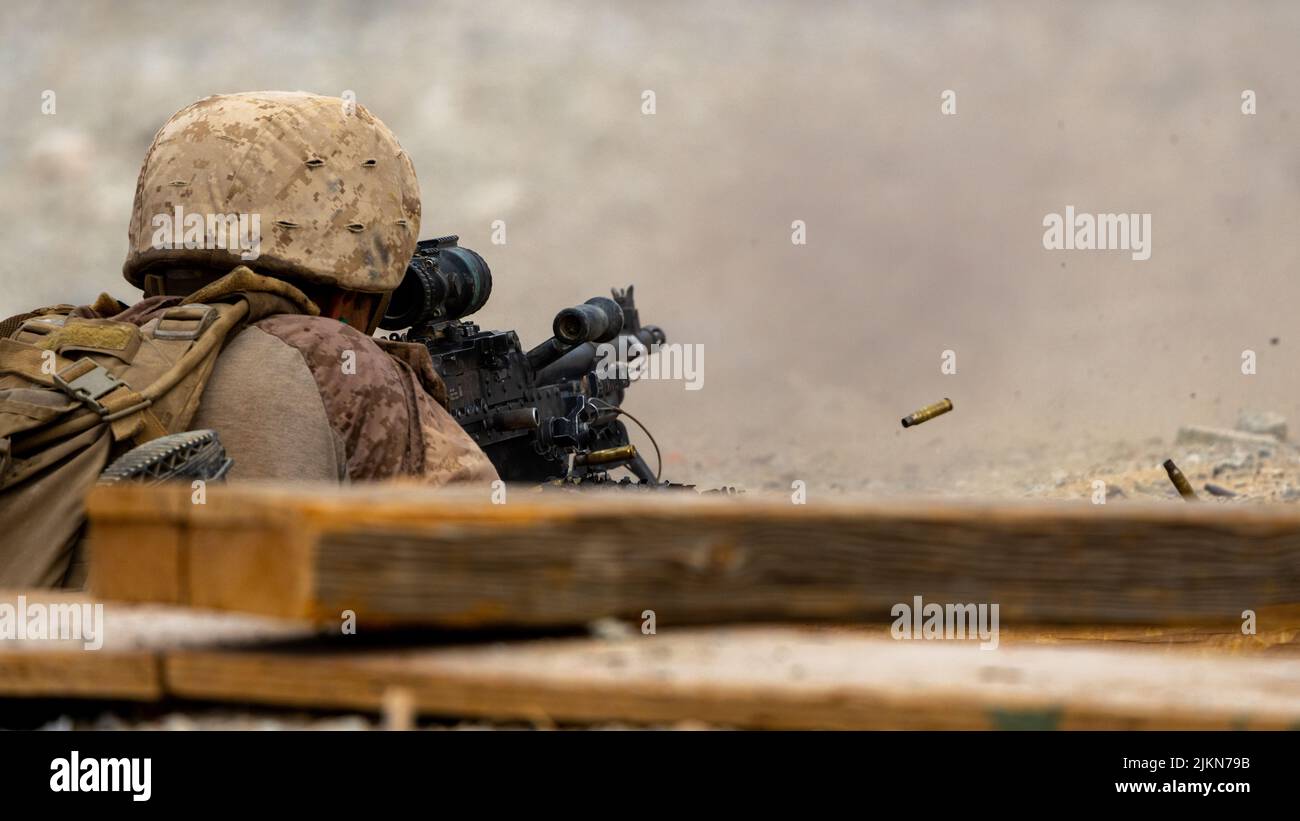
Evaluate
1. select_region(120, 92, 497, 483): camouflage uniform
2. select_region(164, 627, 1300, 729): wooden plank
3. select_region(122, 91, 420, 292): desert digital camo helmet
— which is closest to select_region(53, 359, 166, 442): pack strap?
select_region(120, 92, 497, 483): camouflage uniform

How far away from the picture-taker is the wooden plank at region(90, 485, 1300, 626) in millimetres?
1677

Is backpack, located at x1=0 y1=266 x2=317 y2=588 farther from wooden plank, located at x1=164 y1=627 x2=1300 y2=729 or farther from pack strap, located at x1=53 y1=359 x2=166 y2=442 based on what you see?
wooden plank, located at x1=164 y1=627 x2=1300 y2=729

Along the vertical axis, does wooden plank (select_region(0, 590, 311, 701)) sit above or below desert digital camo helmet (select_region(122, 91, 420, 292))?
below

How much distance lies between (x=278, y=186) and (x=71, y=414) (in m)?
0.85

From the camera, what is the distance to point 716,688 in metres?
1.67

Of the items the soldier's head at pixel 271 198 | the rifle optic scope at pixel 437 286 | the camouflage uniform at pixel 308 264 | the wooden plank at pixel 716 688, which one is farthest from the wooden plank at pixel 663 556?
the rifle optic scope at pixel 437 286

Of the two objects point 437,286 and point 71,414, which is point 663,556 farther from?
point 437,286

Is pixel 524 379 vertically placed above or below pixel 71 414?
above

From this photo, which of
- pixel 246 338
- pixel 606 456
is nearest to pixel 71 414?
pixel 246 338

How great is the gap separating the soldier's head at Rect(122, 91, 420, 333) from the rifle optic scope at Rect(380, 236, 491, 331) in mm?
1105

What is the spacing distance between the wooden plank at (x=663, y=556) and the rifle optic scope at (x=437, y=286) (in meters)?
3.40
